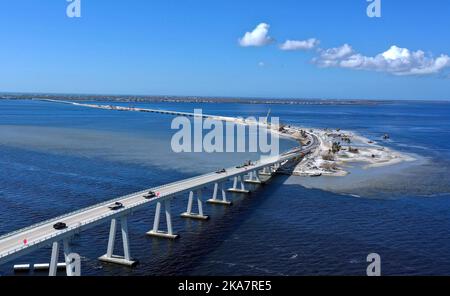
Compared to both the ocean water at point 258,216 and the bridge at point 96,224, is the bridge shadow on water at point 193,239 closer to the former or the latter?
the ocean water at point 258,216

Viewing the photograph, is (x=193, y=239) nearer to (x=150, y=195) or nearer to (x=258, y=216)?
(x=150, y=195)

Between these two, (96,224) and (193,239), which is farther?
(193,239)

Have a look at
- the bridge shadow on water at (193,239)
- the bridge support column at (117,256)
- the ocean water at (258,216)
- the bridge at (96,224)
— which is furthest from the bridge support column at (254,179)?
the bridge support column at (117,256)

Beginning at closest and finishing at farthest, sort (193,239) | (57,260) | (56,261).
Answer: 1. (56,261)
2. (57,260)
3. (193,239)

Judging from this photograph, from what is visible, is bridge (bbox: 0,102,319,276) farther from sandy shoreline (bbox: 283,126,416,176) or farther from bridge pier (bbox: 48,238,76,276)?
sandy shoreline (bbox: 283,126,416,176)

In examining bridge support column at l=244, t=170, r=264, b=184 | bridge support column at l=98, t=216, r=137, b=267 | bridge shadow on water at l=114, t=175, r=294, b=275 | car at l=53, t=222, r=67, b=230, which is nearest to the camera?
car at l=53, t=222, r=67, b=230

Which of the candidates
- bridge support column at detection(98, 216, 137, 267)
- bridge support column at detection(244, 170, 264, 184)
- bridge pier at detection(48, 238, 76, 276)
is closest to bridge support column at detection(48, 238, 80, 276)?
bridge pier at detection(48, 238, 76, 276)

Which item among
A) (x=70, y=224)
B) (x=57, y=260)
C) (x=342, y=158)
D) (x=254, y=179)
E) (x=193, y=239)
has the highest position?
(x=70, y=224)

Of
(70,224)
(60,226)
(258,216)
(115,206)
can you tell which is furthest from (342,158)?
(60,226)
